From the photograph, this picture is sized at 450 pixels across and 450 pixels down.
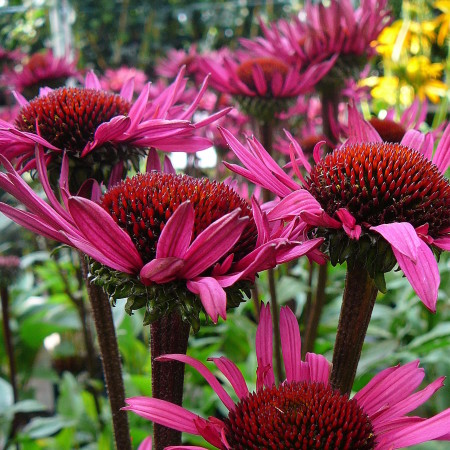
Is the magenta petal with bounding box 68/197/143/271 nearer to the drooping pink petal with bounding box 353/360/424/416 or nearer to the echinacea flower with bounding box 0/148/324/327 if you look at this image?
the echinacea flower with bounding box 0/148/324/327

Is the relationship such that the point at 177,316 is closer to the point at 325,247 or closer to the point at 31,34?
the point at 325,247

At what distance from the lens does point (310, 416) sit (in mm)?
316

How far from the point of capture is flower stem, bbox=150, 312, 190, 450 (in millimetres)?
364

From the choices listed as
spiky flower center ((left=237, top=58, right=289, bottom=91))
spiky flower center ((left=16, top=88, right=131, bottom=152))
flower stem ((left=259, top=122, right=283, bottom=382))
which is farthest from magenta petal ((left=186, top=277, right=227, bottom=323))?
spiky flower center ((left=237, top=58, right=289, bottom=91))

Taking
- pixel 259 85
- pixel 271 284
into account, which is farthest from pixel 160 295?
pixel 259 85

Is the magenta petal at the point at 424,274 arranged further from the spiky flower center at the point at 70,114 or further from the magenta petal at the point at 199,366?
the spiky flower center at the point at 70,114

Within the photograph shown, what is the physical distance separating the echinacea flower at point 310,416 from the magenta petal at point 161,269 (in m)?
0.05

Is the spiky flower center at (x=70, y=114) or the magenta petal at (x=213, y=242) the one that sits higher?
the spiky flower center at (x=70, y=114)

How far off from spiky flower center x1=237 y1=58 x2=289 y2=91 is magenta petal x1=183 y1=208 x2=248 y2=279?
643mm

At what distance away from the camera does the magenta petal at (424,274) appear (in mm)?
303

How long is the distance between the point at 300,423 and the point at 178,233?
0.12 metres

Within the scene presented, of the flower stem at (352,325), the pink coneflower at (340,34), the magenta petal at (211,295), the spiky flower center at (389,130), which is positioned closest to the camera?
the magenta petal at (211,295)

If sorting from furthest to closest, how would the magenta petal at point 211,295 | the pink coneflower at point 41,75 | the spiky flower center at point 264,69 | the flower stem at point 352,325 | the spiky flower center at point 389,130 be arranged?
1. the pink coneflower at point 41,75
2. the spiky flower center at point 264,69
3. the spiky flower center at point 389,130
4. the flower stem at point 352,325
5. the magenta petal at point 211,295

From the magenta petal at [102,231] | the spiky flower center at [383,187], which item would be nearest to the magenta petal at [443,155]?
the spiky flower center at [383,187]
